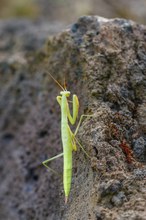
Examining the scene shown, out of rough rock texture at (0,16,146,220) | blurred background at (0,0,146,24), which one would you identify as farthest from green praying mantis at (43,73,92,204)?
blurred background at (0,0,146,24)

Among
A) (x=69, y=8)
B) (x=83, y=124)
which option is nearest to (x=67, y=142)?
(x=83, y=124)

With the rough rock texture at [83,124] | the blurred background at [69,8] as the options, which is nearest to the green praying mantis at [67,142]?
the rough rock texture at [83,124]

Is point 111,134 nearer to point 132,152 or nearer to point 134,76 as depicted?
point 132,152

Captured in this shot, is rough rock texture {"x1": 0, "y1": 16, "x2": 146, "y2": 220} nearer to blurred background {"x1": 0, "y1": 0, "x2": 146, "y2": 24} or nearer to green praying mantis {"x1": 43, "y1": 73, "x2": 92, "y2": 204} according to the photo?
green praying mantis {"x1": 43, "y1": 73, "x2": 92, "y2": 204}

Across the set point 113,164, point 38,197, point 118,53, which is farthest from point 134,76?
point 38,197

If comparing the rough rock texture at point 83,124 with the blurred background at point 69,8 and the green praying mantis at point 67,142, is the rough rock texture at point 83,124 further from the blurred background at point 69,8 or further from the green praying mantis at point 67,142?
the blurred background at point 69,8

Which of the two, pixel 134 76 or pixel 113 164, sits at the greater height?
pixel 134 76

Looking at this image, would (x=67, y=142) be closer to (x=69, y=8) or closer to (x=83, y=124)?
(x=83, y=124)
